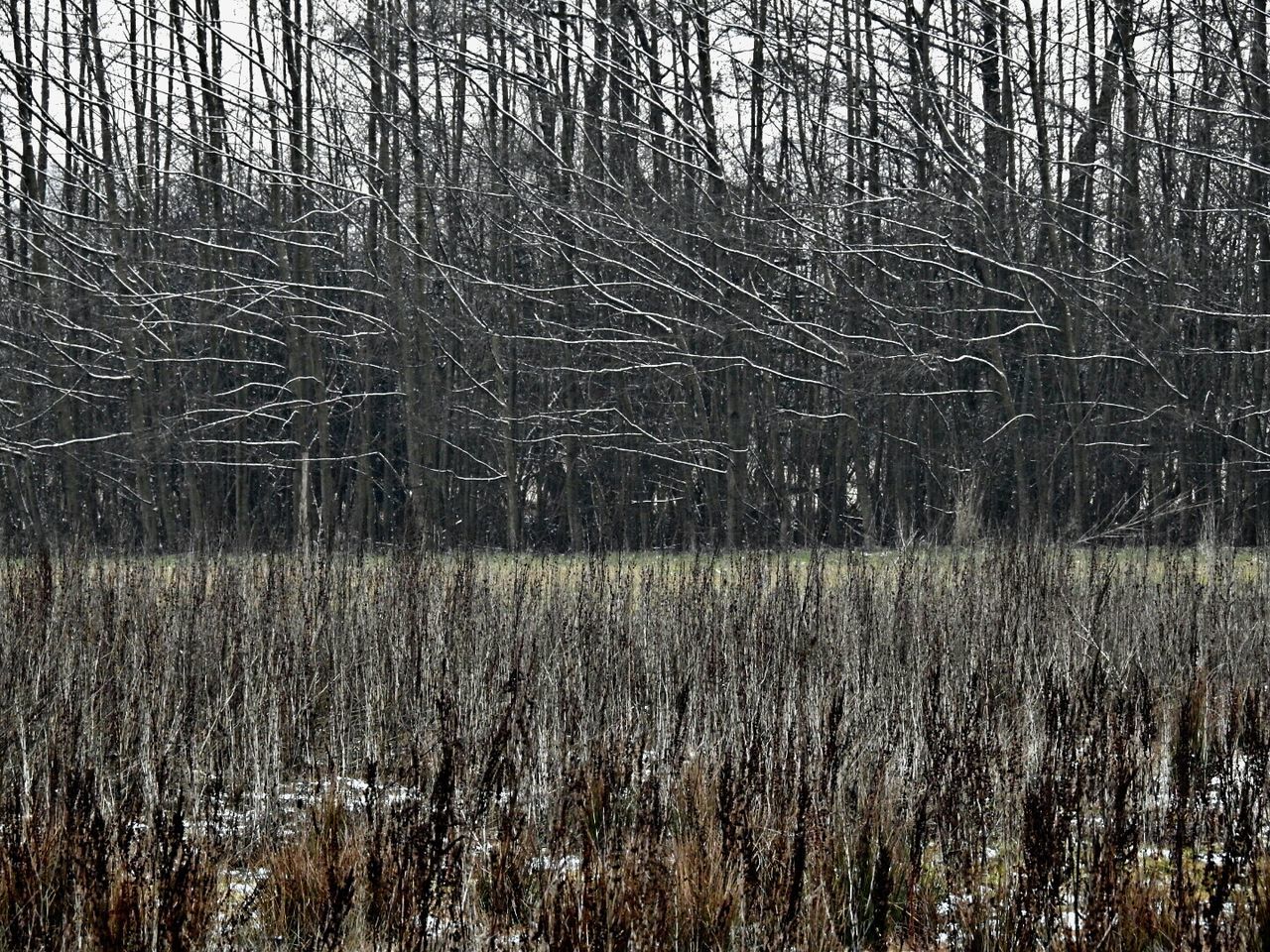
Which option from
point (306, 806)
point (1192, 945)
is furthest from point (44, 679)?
point (1192, 945)

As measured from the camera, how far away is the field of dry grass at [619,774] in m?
2.75

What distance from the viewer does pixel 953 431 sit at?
15125 mm

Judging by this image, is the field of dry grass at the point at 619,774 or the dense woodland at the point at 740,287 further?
the dense woodland at the point at 740,287

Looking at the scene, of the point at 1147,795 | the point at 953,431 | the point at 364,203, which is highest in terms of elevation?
the point at 364,203

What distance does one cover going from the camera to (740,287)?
47.7ft

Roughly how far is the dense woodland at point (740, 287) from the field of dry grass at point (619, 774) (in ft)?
24.5

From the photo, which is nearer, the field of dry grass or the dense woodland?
the field of dry grass

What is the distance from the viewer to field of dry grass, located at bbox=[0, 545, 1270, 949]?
108 inches

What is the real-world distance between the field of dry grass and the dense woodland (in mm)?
7458

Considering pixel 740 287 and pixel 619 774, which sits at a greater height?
pixel 740 287

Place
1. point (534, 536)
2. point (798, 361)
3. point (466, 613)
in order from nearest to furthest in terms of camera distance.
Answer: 1. point (466, 613)
2. point (798, 361)
3. point (534, 536)

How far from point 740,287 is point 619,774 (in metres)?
11.3

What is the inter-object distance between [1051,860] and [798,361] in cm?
1276

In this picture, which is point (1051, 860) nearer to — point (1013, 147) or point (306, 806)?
point (306, 806)
